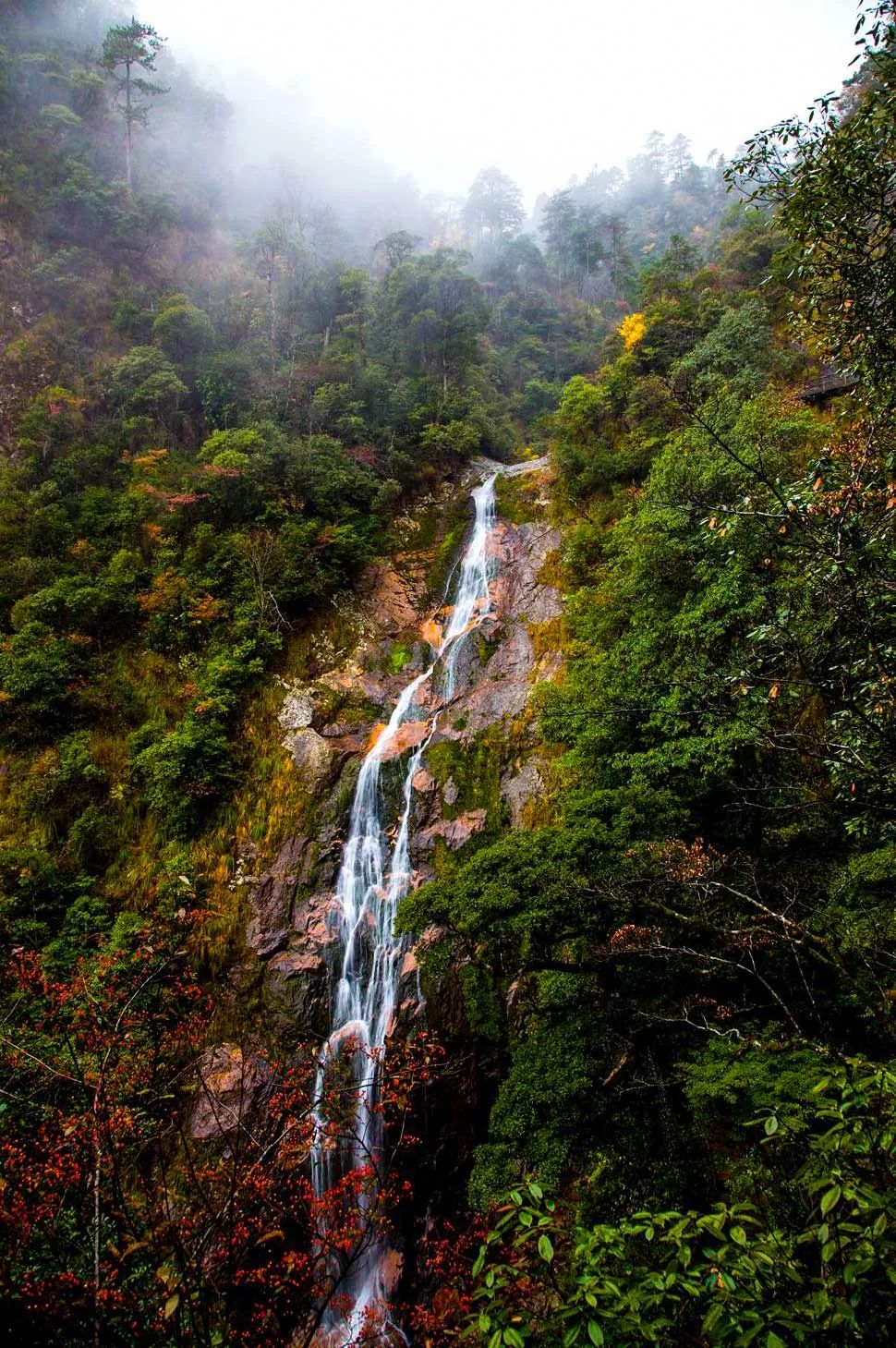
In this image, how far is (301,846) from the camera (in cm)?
1208

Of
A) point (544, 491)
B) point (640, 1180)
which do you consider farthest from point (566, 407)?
point (640, 1180)

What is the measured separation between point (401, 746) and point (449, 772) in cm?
147

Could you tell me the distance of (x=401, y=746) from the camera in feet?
43.7

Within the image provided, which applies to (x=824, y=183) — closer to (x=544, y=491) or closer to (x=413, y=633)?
(x=413, y=633)

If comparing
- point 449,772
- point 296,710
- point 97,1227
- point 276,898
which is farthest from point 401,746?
point 97,1227

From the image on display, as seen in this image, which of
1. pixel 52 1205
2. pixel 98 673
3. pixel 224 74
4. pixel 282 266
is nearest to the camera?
pixel 52 1205

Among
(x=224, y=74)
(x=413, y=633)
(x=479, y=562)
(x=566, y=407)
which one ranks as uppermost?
(x=224, y=74)

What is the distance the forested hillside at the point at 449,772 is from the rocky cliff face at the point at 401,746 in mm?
112

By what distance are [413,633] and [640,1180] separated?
12.4 m

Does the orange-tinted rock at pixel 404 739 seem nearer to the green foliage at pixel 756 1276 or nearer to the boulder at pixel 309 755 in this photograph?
the boulder at pixel 309 755

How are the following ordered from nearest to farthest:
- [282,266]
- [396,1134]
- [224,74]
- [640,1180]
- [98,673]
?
[640,1180] < [396,1134] < [98,673] < [282,266] < [224,74]

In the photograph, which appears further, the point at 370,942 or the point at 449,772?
the point at 449,772

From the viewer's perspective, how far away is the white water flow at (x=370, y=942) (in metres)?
8.61

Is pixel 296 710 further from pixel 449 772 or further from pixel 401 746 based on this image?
pixel 449 772
